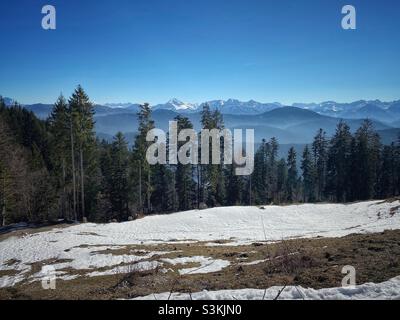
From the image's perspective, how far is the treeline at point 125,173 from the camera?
127ft

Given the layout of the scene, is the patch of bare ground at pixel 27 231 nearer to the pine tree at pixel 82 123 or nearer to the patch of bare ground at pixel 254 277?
the pine tree at pixel 82 123

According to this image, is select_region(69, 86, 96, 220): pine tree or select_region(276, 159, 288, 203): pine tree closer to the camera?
select_region(69, 86, 96, 220): pine tree

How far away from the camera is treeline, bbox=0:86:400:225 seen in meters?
38.7

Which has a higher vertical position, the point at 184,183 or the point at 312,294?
the point at 312,294

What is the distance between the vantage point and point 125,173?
52562mm

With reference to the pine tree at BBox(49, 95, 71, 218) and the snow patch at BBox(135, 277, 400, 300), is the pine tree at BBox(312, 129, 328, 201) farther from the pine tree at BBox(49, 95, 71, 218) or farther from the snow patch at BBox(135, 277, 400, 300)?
the snow patch at BBox(135, 277, 400, 300)

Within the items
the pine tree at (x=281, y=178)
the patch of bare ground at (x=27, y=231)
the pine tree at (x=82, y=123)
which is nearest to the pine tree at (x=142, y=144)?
the pine tree at (x=82, y=123)

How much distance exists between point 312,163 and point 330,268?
216 feet

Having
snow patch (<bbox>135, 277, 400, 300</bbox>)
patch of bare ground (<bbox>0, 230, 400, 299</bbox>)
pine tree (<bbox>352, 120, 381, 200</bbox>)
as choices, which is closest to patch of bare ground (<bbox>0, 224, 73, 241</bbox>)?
patch of bare ground (<bbox>0, 230, 400, 299</bbox>)

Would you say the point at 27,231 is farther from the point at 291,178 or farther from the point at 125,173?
the point at 291,178

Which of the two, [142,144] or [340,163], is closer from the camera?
[142,144]

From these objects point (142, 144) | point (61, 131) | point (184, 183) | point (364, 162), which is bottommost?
point (184, 183)

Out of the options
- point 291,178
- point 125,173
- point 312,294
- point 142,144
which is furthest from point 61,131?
point 291,178
